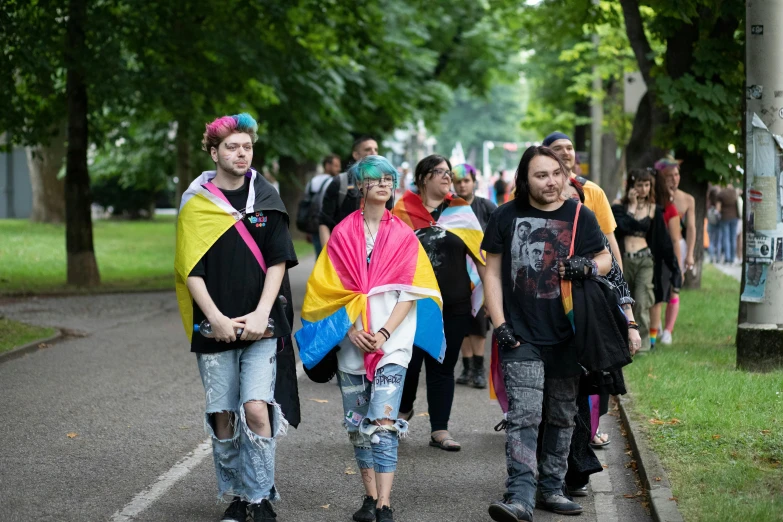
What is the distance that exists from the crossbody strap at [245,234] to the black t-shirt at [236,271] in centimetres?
1

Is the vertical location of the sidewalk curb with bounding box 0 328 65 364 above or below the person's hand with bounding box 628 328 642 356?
below

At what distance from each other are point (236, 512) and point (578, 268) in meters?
1.98

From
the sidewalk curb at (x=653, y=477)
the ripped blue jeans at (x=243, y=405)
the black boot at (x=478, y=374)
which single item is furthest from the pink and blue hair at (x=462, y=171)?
the ripped blue jeans at (x=243, y=405)

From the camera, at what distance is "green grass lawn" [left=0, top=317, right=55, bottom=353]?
1193 centimetres

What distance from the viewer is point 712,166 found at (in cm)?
1658

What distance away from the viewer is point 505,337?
573 centimetres

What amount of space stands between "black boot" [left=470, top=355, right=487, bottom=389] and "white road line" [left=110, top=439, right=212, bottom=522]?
3130 mm

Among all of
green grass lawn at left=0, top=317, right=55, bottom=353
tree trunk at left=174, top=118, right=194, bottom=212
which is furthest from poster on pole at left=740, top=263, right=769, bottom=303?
tree trunk at left=174, top=118, right=194, bottom=212

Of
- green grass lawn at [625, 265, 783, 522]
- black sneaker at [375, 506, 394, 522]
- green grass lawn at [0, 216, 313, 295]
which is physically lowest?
green grass lawn at [0, 216, 313, 295]

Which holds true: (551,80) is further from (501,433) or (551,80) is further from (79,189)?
(501,433)

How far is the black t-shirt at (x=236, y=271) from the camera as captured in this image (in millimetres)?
5574

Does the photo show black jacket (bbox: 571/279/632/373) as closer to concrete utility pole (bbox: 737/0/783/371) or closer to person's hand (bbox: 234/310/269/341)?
person's hand (bbox: 234/310/269/341)

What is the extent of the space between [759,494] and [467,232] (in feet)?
9.73

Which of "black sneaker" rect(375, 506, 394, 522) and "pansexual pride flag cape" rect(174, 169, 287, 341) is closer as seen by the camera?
"pansexual pride flag cape" rect(174, 169, 287, 341)
